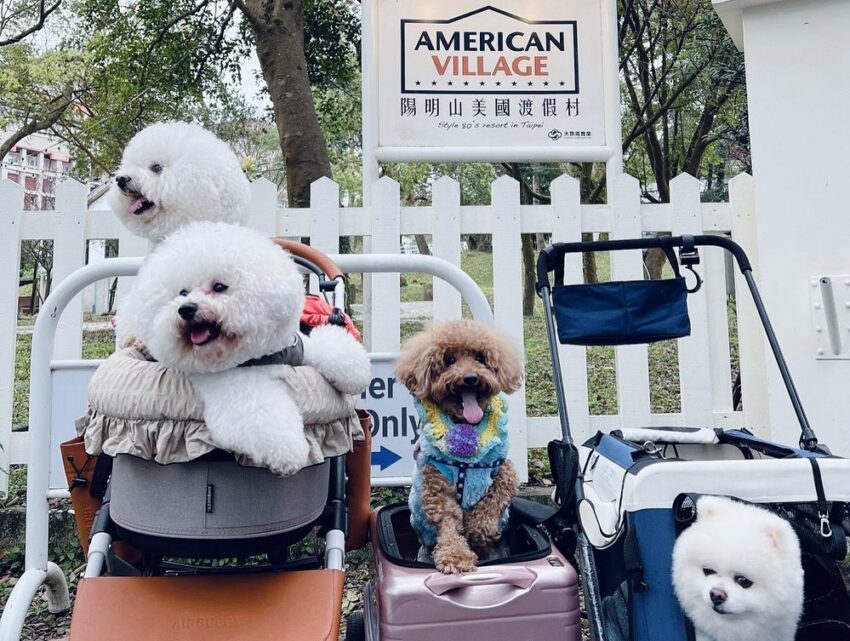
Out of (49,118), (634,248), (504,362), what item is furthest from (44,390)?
(49,118)

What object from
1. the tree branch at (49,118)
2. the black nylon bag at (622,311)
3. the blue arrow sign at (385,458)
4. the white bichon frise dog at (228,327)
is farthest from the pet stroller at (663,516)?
the tree branch at (49,118)

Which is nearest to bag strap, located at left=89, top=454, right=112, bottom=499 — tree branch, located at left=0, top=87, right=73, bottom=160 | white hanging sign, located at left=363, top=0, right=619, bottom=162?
white hanging sign, located at left=363, top=0, right=619, bottom=162

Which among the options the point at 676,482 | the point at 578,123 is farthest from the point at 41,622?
the point at 578,123

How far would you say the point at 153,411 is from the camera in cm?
116

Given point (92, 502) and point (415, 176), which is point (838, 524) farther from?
point (415, 176)

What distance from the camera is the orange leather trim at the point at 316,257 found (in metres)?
1.76

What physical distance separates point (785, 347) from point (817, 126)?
0.99 m

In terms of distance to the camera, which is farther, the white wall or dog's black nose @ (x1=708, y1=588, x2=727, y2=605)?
the white wall

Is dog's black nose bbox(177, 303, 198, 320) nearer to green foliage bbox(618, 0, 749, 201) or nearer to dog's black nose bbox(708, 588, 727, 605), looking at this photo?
dog's black nose bbox(708, 588, 727, 605)

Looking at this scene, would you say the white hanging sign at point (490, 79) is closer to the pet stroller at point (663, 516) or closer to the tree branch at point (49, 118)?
the pet stroller at point (663, 516)

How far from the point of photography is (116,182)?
4.58 ft

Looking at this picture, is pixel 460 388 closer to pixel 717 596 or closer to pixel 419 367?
pixel 419 367

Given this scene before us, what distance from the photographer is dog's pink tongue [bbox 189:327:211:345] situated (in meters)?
1.10

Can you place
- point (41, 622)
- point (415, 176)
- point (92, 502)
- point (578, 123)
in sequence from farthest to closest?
point (415, 176) → point (578, 123) → point (41, 622) → point (92, 502)
